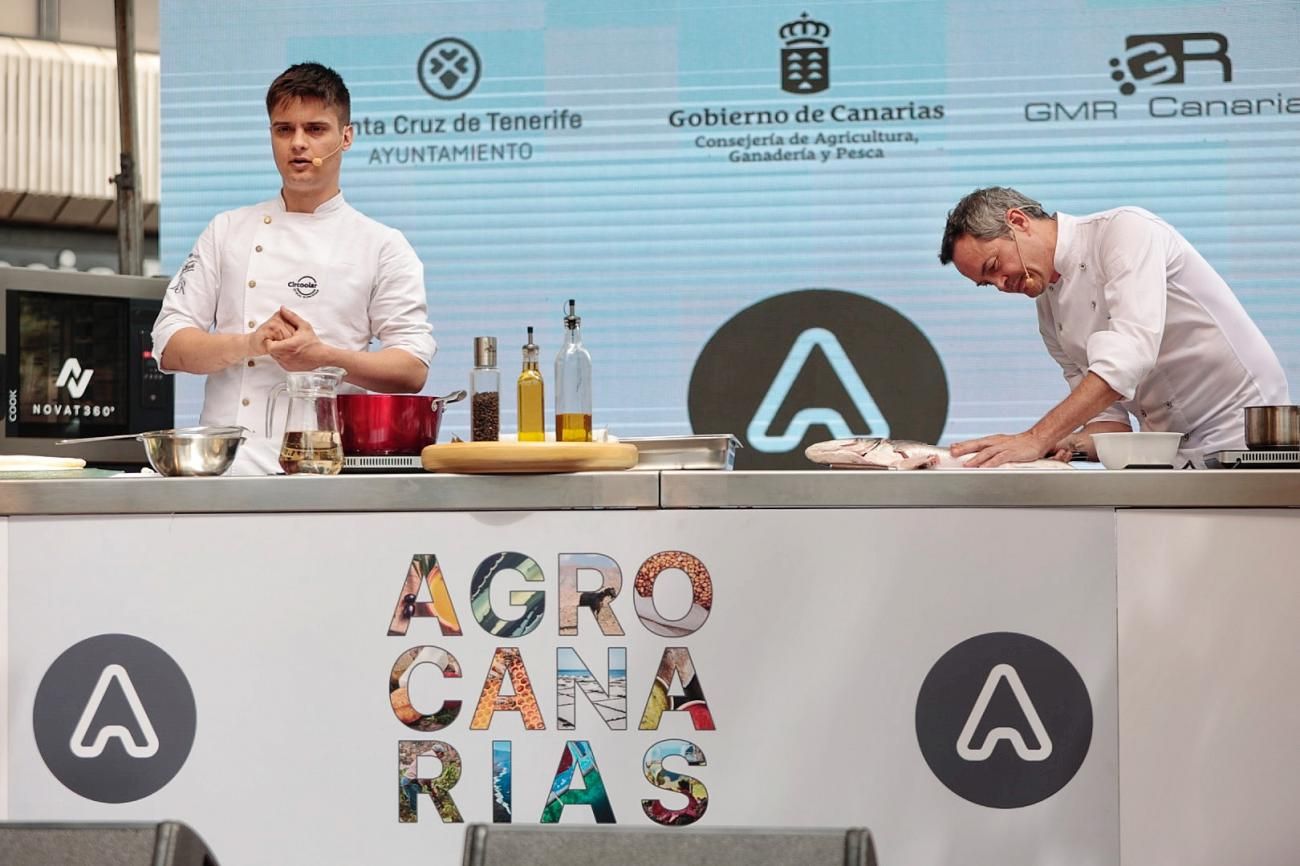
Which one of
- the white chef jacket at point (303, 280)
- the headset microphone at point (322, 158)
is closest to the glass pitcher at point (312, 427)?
the white chef jacket at point (303, 280)

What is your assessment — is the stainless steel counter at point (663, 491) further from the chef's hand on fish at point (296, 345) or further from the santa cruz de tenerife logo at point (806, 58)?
the santa cruz de tenerife logo at point (806, 58)

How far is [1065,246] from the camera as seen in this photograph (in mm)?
2879

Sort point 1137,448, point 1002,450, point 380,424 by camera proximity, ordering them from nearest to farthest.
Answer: point 1137,448 < point 380,424 < point 1002,450

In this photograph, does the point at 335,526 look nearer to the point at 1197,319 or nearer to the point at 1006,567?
the point at 1006,567

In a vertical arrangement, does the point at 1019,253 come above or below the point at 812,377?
above

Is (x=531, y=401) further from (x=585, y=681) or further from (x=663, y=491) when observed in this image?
(x=585, y=681)

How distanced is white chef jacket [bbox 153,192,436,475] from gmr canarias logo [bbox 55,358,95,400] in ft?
2.92

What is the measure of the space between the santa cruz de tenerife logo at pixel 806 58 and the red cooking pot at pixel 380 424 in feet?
7.04

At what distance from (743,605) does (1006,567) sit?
13.8 inches

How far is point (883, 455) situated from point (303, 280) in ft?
4.50

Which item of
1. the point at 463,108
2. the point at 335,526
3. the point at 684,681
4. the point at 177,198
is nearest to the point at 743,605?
the point at 684,681

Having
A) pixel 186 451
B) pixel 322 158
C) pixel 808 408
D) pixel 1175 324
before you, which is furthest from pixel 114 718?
pixel 808 408

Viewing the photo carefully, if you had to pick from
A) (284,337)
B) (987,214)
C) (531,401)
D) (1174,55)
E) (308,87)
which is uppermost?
(1174,55)

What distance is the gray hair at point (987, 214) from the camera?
2.85m
